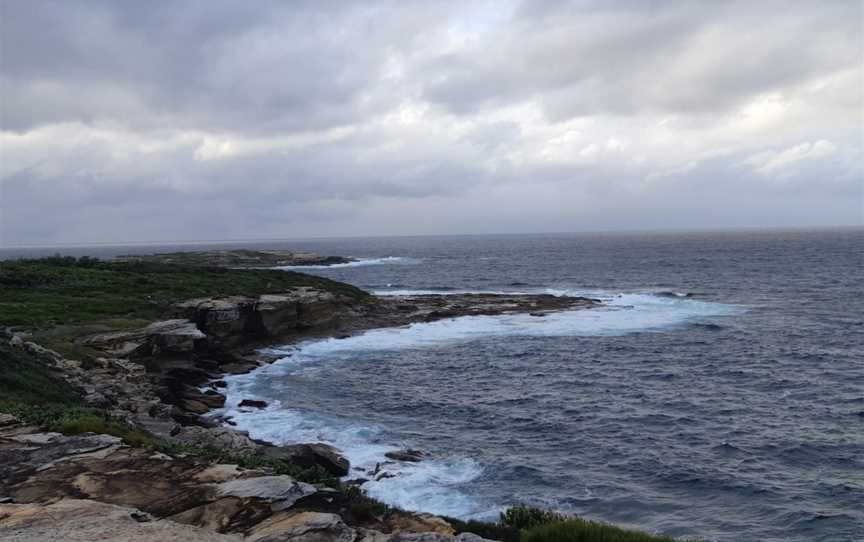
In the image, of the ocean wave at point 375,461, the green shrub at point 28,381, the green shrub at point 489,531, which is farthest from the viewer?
the ocean wave at point 375,461

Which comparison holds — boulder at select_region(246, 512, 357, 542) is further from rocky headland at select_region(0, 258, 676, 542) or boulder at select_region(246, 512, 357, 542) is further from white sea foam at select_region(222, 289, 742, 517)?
white sea foam at select_region(222, 289, 742, 517)

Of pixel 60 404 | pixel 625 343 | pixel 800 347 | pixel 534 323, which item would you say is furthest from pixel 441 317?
pixel 60 404

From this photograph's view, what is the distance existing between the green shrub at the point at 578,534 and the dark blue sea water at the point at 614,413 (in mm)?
8883

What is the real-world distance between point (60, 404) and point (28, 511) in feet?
37.2

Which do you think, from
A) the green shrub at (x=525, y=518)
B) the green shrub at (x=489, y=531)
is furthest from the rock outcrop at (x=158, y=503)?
the green shrub at (x=525, y=518)

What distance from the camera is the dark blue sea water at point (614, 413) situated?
2019 cm

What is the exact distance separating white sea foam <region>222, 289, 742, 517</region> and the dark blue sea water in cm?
13

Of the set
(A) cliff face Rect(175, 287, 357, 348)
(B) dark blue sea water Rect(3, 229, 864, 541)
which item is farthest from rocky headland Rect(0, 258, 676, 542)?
(B) dark blue sea water Rect(3, 229, 864, 541)

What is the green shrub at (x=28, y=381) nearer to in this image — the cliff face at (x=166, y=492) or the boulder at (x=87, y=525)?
the cliff face at (x=166, y=492)

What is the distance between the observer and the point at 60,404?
1991cm

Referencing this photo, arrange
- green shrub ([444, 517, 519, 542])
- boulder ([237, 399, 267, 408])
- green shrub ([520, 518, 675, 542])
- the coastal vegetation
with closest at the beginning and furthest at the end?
green shrub ([520, 518, 675, 542])
green shrub ([444, 517, 519, 542])
boulder ([237, 399, 267, 408])
the coastal vegetation

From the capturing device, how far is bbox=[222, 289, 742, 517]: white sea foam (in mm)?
21047

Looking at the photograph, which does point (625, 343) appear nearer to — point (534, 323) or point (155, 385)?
point (534, 323)

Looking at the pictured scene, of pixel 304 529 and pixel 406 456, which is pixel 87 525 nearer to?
pixel 304 529
